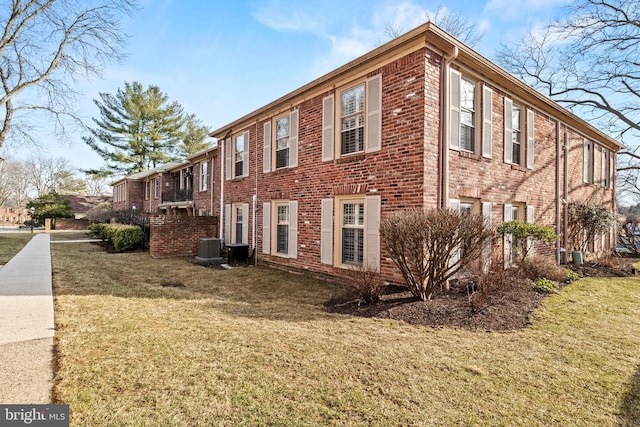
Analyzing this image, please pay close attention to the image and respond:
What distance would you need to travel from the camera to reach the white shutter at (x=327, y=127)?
7.99m

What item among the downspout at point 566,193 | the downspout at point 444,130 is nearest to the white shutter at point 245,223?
the downspout at point 444,130

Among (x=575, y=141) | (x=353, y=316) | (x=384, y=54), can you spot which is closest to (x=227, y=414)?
(x=353, y=316)

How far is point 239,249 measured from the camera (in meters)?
10.9

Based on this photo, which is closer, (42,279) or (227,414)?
(227,414)

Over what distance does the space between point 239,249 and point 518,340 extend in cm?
871

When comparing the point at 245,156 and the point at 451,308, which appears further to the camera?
the point at 245,156

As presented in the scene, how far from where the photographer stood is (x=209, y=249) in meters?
11.2

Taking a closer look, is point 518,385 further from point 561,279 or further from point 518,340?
point 561,279

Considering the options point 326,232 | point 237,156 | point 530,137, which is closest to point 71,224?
point 237,156

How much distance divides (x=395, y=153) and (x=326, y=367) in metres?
4.63

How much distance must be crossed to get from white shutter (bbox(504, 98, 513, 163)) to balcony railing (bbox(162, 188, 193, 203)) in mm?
15164

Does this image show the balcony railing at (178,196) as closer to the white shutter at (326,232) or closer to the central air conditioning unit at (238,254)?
the central air conditioning unit at (238,254)

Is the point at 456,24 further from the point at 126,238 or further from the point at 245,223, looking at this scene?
the point at 126,238

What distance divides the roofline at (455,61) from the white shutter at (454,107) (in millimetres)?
403
